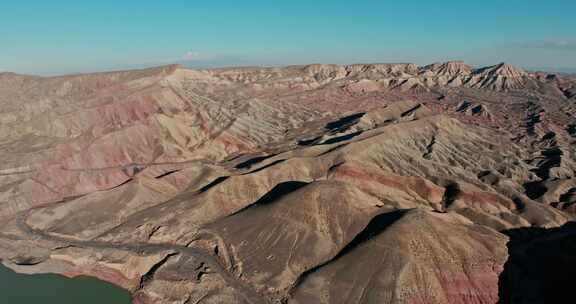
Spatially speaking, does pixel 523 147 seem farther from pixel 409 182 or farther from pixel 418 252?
pixel 418 252

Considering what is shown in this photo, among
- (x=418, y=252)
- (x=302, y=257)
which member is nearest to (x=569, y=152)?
(x=418, y=252)

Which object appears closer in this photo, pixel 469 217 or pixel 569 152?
pixel 469 217

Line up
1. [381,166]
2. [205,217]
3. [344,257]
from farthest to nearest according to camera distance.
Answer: [381,166] → [205,217] → [344,257]

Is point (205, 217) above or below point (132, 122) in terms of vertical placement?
below

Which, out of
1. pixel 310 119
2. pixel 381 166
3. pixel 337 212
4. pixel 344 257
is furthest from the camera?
pixel 310 119

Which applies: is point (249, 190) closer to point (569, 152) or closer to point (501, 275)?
point (501, 275)

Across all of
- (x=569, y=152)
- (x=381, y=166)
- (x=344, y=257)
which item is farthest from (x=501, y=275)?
(x=569, y=152)
